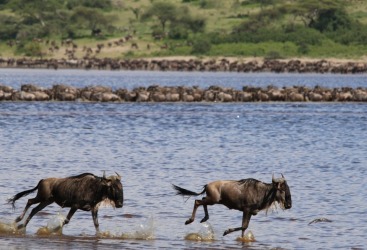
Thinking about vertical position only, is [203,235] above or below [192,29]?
above

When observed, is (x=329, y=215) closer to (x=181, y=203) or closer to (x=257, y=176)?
(x=181, y=203)

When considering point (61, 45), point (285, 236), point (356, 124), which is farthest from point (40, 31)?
point (285, 236)

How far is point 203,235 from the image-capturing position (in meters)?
16.1

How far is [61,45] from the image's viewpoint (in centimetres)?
11481

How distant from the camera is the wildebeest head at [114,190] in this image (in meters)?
15.2

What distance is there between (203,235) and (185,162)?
10918 mm

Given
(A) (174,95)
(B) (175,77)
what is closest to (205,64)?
(B) (175,77)

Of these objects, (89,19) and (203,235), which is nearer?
(203,235)

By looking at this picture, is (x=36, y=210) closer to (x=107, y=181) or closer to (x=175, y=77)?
(x=107, y=181)

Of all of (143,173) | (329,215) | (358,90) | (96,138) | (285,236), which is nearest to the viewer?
(285,236)

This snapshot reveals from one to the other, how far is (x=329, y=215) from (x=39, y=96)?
1418 inches

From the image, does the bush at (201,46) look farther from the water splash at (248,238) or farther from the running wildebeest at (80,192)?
the running wildebeest at (80,192)

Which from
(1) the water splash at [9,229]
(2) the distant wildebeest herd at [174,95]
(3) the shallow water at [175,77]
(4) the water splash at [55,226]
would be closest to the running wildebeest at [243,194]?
(4) the water splash at [55,226]

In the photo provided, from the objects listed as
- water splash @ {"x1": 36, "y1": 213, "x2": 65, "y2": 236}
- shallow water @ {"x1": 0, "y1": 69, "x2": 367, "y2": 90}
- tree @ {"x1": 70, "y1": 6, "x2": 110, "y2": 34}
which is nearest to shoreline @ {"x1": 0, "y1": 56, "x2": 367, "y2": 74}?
shallow water @ {"x1": 0, "y1": 69, "x2": 367, "y2": 90}
